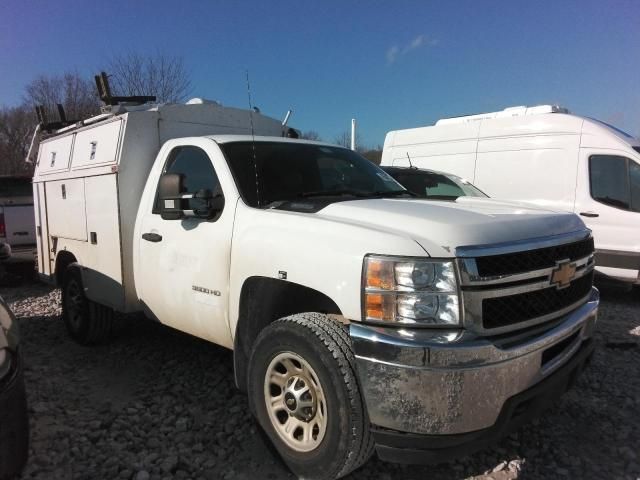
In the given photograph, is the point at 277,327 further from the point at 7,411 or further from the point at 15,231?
the point at 15,231

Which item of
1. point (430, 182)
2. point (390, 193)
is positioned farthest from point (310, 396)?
point (430, 182)

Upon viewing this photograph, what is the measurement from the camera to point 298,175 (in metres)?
3.89

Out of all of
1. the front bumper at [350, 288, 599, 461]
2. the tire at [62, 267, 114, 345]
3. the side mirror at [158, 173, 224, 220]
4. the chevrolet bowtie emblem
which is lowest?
the tire at [62, 267, 114, 345]

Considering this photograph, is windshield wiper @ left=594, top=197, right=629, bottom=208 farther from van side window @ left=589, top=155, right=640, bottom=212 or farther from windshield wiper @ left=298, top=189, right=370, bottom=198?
windshield wiper @ left=298, top=189, right=370, bottom=198

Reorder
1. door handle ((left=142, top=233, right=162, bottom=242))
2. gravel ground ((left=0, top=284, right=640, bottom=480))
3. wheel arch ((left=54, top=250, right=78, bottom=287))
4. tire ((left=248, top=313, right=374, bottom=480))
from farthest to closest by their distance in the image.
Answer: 1. wheel arch ((left=54, top=250, right=78, bottom=287))
2. door handle ((left=142, top=233, right=162, bottom=242))
3. gravel ground ((left=0, top=284, right=640, bottom=480))
4. tire ((left=248, top=313, right=374, bottom=480))

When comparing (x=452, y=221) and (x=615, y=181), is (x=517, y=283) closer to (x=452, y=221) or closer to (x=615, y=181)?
(x=452, y=221)

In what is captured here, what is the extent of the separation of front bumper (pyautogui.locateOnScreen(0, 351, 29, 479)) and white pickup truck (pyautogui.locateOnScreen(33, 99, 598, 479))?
3.92ft

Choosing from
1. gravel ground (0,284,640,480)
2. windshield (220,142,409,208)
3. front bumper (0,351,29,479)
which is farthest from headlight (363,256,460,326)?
front bumper (0,351,29,479)

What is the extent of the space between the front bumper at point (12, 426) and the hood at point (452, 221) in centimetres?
183

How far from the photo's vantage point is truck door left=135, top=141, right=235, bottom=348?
11.4 feet

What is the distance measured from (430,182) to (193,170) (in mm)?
4592

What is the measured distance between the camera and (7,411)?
2445 mm

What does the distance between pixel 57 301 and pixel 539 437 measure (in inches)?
263

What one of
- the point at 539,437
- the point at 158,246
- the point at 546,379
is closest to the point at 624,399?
the point at 539,437
